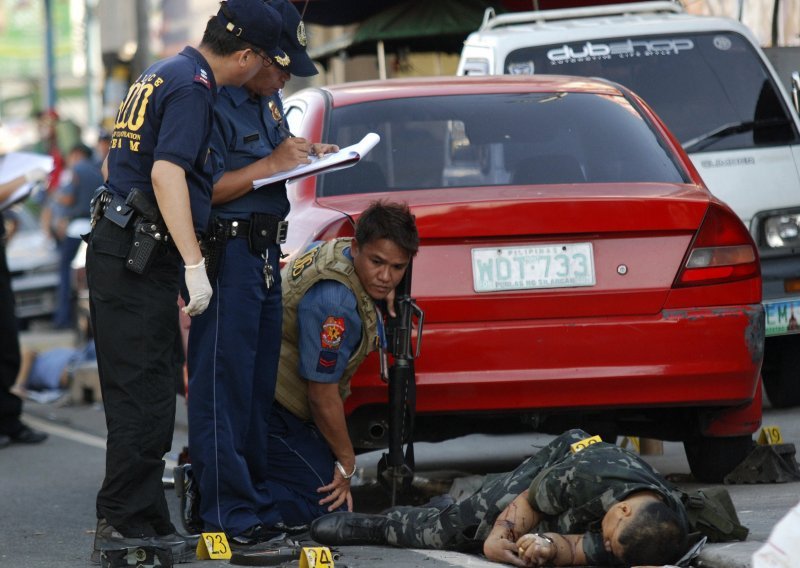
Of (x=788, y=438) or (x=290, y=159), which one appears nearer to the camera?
(x=290, y=159)

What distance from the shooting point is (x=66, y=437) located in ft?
30.7

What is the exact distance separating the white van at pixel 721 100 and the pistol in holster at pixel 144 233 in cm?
414

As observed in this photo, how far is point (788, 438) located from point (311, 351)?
309 cm

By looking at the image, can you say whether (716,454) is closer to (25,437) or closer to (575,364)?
(575,364)

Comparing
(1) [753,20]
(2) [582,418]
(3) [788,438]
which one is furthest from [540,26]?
(1) [753,20]

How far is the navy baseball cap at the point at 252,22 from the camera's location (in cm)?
488

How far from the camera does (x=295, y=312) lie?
5484 mm

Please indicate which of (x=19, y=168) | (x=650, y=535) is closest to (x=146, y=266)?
(x=650, y=535)

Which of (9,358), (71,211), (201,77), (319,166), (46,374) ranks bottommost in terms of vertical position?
(46,374)

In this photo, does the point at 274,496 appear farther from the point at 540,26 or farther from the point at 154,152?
the point at 540,26

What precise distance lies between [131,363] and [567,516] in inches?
52.1

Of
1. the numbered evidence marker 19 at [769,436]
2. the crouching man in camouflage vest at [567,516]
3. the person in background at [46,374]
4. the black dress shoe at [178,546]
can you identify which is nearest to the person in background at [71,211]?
the person in background at [46,374]

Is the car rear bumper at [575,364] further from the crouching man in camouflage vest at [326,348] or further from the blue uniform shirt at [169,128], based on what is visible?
the blue uniform shirt at [169,128]

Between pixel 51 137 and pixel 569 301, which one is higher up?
pixel 569 301
